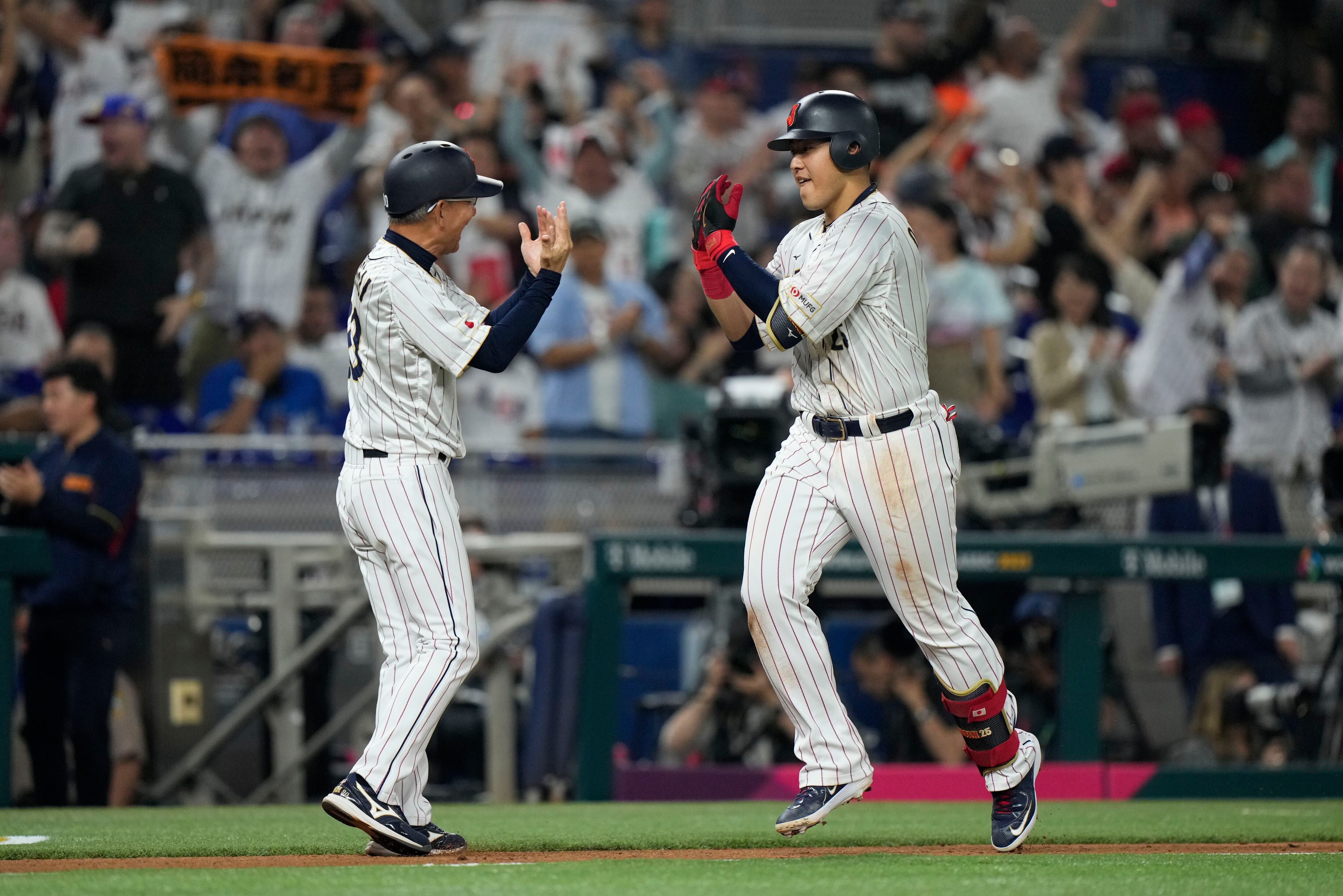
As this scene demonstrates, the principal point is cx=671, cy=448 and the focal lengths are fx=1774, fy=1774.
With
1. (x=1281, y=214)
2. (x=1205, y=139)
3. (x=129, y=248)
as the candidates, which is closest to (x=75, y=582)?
(x=129, y=248)

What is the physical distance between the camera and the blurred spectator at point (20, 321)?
9398 mm

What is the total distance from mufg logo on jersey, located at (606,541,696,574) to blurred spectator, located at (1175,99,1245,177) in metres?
7.24

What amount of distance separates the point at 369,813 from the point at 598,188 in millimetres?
6936

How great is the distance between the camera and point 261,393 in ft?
30.7

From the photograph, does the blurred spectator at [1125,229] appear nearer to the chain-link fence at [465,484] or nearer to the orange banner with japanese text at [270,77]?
the chain-link fence at [465,484]

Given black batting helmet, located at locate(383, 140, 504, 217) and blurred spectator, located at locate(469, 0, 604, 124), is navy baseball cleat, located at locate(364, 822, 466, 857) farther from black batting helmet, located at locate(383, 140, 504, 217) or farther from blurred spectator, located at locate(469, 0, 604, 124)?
blurred spectator, located at locate(469, 0, 604, 124)

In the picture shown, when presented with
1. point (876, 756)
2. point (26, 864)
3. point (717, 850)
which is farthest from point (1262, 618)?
point (26, 864)

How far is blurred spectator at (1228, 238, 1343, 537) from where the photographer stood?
31.7 ft

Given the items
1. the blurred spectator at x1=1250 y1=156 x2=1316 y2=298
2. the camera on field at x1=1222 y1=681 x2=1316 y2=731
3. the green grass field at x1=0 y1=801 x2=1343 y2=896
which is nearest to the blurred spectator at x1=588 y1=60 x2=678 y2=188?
the blurred spectator at x1=1250 y1=156 x2=1316 y2=298

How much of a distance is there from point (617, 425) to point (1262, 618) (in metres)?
3.46

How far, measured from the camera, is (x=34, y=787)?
7.46 metres

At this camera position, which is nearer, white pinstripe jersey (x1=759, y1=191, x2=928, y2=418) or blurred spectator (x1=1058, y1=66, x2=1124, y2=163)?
white pinstripe jersey (x1=759, y1=191, x2=928, y2=418)

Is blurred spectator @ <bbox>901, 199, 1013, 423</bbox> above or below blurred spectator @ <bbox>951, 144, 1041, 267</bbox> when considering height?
below

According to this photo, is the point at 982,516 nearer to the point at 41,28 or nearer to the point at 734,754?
the point at 734,754
